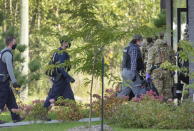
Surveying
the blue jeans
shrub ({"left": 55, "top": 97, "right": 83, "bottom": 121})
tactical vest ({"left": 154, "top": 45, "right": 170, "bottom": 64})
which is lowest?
shrub ({"left": 55, "top": 97, "right": 83, "bottom": 121})

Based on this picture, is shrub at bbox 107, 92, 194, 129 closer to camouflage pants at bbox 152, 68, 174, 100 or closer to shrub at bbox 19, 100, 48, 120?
shrub at bbox 19, 100, 48, 120

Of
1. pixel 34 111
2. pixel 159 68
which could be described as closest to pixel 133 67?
pixel 159 68

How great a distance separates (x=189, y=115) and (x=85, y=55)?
2.72m

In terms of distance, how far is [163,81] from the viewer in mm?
16953

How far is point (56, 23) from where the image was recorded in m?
31.2

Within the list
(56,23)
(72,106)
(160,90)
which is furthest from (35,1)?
(72,106)

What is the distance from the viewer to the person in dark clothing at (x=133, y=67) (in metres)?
16.2

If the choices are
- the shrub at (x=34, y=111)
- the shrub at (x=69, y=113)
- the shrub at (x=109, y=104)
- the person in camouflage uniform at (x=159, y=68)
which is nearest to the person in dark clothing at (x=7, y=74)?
the shrub at (x=34, y=111)

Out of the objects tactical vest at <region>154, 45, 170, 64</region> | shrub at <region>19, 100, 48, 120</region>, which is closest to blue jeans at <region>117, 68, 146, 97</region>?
tactical vest at <region>154, 45, 170, 64</region>

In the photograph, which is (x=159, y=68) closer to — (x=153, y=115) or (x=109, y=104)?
(x=109, y=104)

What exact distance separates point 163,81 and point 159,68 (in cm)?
37

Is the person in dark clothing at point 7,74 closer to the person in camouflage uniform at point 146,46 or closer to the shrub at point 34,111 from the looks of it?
the shrub at point 34,111

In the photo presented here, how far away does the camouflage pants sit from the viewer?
A: 16.9m

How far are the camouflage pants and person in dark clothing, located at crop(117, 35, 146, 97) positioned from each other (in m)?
0.39
